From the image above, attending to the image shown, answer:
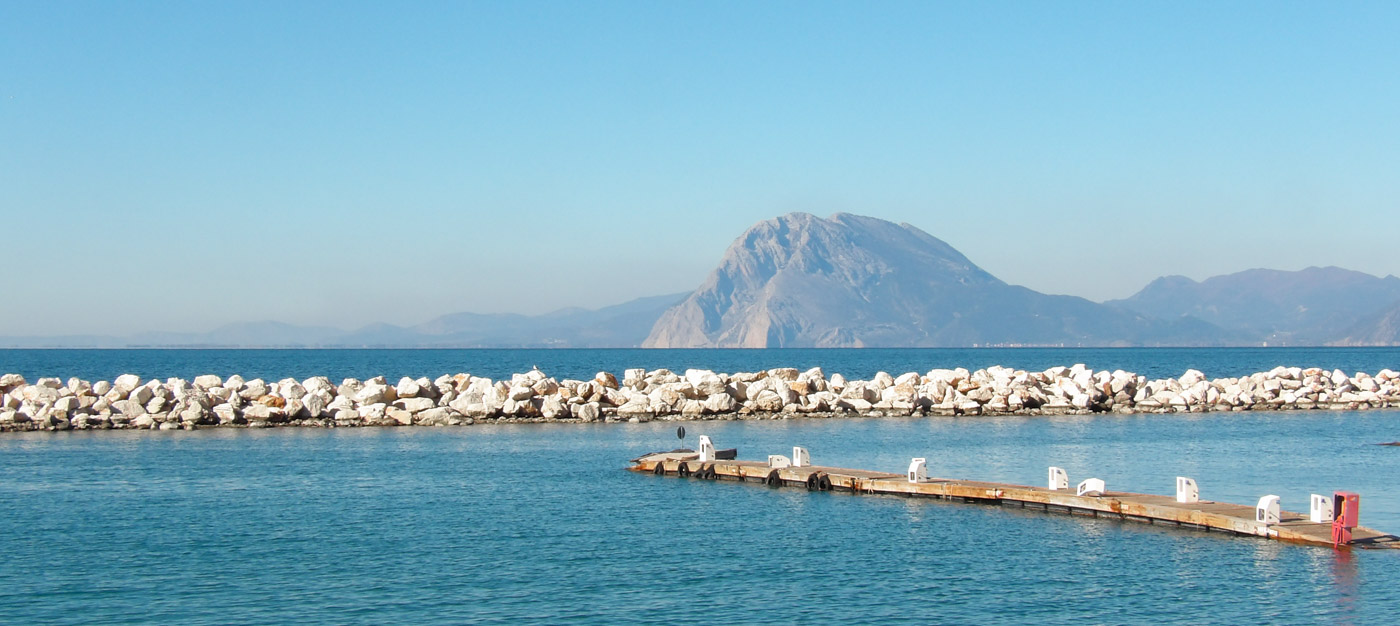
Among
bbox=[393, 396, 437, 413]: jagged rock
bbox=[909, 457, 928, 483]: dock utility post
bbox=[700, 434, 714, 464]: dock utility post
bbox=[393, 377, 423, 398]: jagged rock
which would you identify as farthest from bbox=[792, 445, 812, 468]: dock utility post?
bbox=[393, 377, 423, 398]: jagged rock

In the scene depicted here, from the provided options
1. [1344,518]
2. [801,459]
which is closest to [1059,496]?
[1344,518]

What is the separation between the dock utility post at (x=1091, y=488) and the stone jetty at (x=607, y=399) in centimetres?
2766

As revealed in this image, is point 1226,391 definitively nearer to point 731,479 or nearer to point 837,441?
point 837,441

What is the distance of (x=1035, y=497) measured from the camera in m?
30.8

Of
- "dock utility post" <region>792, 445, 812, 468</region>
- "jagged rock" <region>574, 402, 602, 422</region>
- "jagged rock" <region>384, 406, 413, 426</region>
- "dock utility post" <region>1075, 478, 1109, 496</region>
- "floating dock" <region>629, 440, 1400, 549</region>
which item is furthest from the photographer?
"jagged rock" <region>574, 402, 602, 422</region>

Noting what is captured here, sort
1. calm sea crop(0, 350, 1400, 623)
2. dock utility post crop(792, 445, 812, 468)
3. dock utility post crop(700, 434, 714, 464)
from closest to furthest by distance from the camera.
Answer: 1. calm sea crop(0, 350, 1400, 623)
2. dock utility post crop(792, 445, 812, 468)
3. dock utility post crop(700, 434, 714, 464)

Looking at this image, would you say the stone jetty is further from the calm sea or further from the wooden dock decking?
the wooden dock decking

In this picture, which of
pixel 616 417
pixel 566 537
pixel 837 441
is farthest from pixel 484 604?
pixel 616 417

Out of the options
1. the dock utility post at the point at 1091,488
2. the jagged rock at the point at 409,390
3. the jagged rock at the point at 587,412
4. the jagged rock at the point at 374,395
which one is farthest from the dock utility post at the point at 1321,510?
the jagged rock at the point at 409,390

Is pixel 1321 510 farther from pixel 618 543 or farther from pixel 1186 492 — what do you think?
pixel 618 543

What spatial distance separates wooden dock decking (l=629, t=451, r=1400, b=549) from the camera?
2559 cm

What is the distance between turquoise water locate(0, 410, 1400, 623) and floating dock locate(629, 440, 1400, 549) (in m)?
0.52

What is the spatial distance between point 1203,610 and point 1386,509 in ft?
40.3

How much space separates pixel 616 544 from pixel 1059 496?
10976 mm
